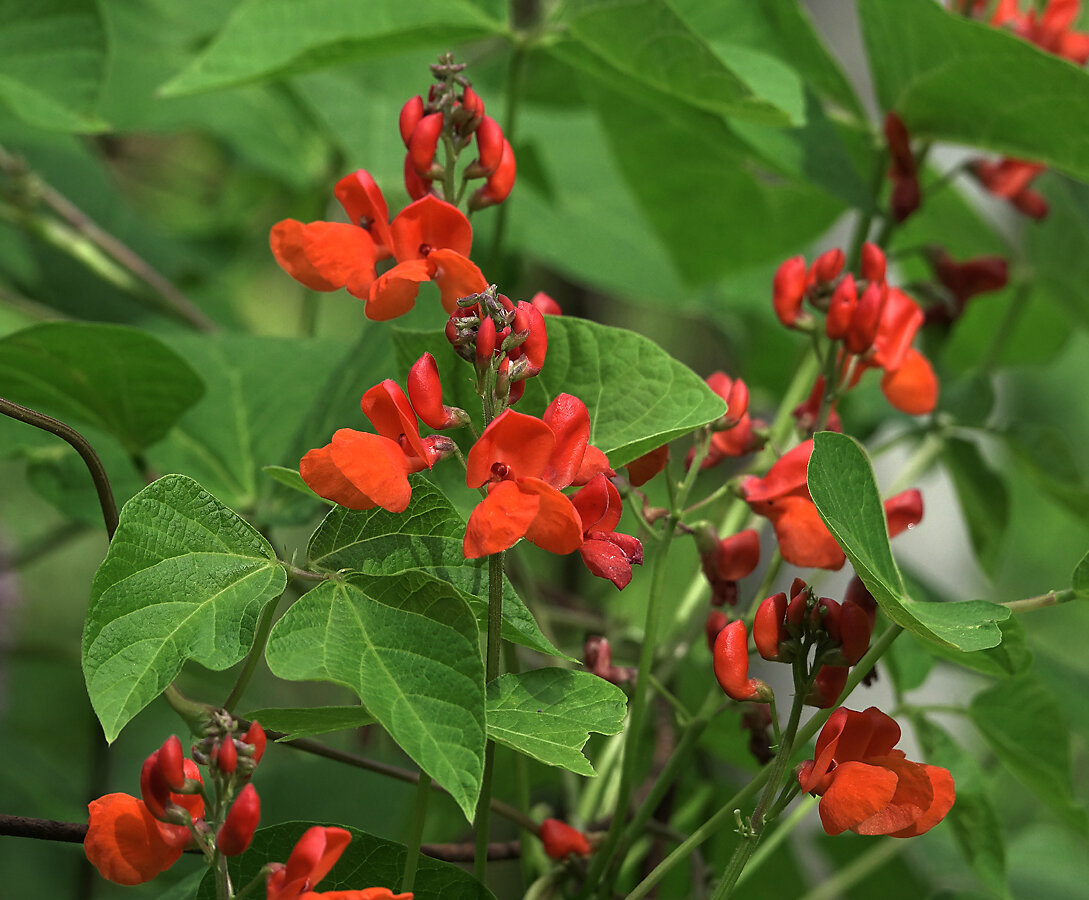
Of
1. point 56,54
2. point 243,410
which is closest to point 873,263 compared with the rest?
point 243,410

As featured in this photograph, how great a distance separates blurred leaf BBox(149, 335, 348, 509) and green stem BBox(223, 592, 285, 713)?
1.12 ft

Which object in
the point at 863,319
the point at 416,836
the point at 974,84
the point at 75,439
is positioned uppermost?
the point at 974,84

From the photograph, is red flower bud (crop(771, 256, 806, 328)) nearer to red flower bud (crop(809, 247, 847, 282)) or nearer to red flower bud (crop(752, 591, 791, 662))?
red flower bud (crop(809, 247, 847, 282))

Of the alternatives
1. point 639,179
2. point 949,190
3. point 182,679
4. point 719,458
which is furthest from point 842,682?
point 182,679

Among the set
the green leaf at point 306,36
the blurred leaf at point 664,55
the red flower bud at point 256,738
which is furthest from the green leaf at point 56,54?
the red flower bud at point 256,738

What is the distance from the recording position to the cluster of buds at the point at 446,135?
1.99ft

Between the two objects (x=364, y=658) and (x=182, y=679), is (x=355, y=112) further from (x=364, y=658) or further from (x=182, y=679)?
(x=364, y=658)

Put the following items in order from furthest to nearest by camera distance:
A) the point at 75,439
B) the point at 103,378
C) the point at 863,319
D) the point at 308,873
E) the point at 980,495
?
the point at 980,495
the point at 103,378
the point at 863,319
the point at 75,439
the point at 308,873

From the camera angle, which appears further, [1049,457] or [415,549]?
[1049,457]

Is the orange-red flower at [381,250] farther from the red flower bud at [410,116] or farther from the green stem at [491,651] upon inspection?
the green stem at [491,651]

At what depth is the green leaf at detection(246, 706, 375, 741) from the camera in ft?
1.65

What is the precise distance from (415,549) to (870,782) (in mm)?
231

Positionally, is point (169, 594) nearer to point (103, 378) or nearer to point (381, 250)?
point (381, 250)

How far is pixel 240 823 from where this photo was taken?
0.45m
